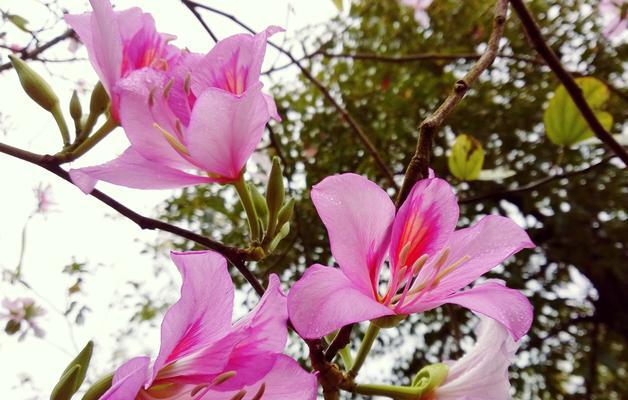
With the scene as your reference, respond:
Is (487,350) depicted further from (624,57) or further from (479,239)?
(624,57)

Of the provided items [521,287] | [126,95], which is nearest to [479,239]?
[126,95]

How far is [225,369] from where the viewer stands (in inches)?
8.3

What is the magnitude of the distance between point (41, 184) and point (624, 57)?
1553 mm

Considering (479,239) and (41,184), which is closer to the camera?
(479,239)

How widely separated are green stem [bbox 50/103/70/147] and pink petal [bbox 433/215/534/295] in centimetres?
18

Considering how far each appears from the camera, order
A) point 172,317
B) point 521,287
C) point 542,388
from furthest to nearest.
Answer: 1. point 542,388
2. point 521,287
3. point 172,317

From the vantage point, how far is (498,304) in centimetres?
21

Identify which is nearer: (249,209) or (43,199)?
(249,209)

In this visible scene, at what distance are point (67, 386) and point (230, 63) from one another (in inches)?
5.8

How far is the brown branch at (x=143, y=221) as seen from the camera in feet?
0.75

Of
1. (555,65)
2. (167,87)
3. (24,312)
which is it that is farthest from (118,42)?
(24,312)

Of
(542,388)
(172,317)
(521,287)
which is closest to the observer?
(172,317)

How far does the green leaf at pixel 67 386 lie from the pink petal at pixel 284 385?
1.8 inches

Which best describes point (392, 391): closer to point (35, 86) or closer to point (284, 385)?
point (284, 385)
